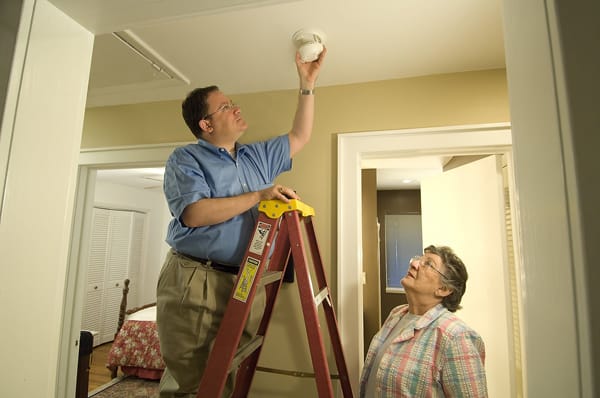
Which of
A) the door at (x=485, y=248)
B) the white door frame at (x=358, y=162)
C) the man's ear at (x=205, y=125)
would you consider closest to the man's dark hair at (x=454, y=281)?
the white door frame at (x=358, y=162)

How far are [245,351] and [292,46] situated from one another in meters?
1.21

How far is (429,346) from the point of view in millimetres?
1195

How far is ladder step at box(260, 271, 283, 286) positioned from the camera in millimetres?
951

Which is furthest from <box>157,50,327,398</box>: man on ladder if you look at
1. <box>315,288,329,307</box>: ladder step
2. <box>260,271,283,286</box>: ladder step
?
<box>315,288,329,307</box>: ladder step

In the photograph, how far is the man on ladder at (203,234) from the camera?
94cm

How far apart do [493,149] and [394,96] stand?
20.9 inches

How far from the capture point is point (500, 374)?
1.64 meters

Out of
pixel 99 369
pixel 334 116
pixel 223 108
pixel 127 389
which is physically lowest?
pixel 99 369

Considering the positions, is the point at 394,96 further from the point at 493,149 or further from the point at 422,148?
the point at 493,149

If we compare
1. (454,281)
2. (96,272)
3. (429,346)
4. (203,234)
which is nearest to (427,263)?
(454,281)

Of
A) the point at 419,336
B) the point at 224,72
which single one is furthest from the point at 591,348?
the point at 224,72

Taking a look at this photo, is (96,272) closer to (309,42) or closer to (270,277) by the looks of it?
(270,277)

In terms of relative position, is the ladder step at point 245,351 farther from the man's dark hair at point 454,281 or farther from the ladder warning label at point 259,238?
the man's dark hair at point 454,281

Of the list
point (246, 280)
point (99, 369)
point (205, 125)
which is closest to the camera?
point (246, 280)
